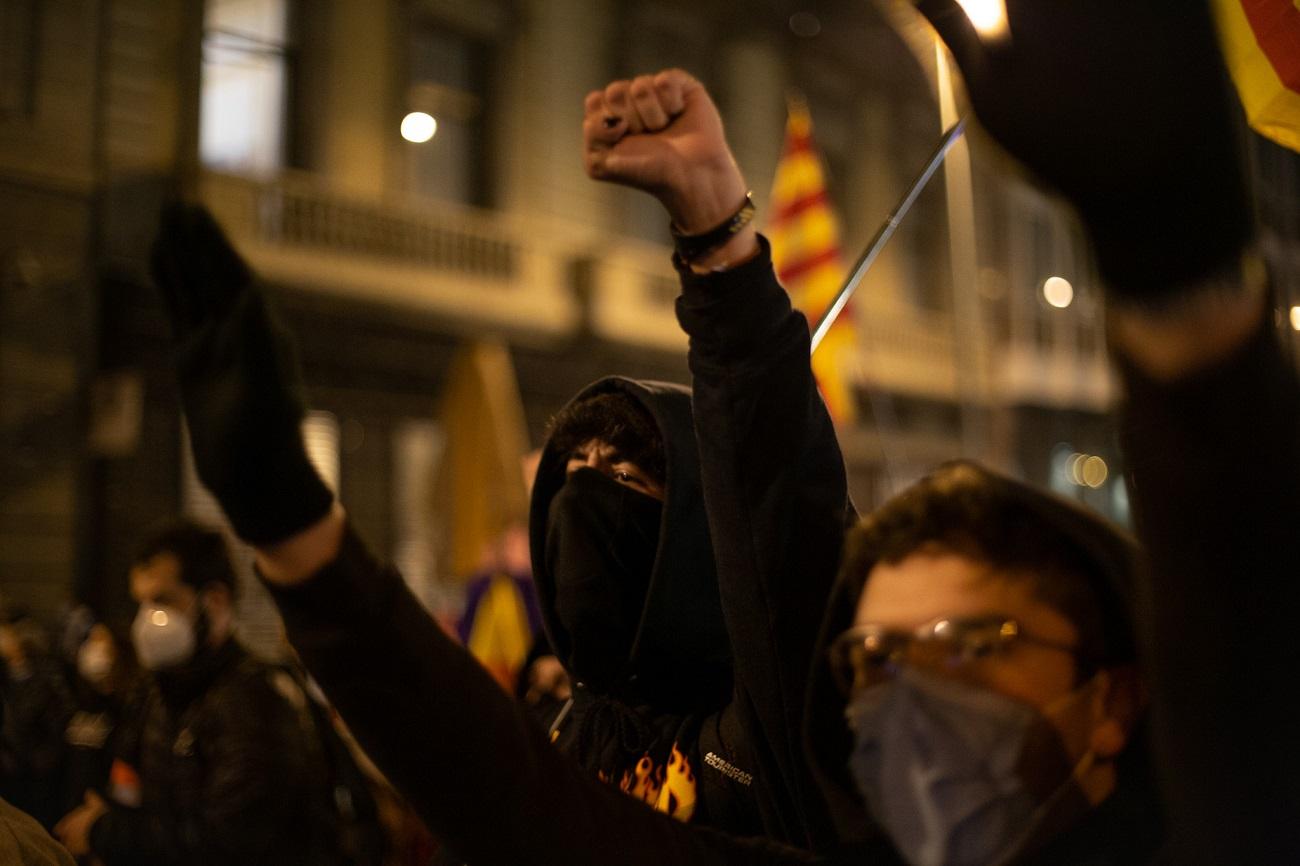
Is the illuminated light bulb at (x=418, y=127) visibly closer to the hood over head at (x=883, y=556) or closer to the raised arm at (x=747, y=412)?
the raised arm at (x=747, y=412)

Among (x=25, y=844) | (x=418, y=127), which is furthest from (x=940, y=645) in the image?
(x=418, y=127)

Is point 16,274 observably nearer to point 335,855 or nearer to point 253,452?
point 335,855

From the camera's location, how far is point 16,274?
9.53 m

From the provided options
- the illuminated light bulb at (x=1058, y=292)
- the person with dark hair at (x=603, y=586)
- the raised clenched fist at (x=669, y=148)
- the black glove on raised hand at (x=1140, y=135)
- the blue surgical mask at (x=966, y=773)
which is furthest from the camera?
the illuminated light bulb at (x=1058, y=292)

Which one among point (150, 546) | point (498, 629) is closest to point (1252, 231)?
point (150, 546)

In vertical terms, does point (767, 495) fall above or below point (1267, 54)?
below

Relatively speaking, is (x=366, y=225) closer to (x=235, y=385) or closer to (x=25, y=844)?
(x=25, y=844)

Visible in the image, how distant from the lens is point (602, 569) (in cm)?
194

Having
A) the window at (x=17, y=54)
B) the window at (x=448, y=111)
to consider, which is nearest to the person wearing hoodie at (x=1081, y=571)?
the window at (x=17, y=54)

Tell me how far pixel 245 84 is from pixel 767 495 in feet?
35.6

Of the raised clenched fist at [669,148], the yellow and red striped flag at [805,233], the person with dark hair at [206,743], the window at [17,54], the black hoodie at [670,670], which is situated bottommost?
the person with dark hair at [206,743]

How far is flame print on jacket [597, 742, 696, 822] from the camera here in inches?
67.7

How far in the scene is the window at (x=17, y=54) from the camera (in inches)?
Result: 369

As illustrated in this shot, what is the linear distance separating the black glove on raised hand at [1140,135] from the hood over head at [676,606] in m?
0.99
